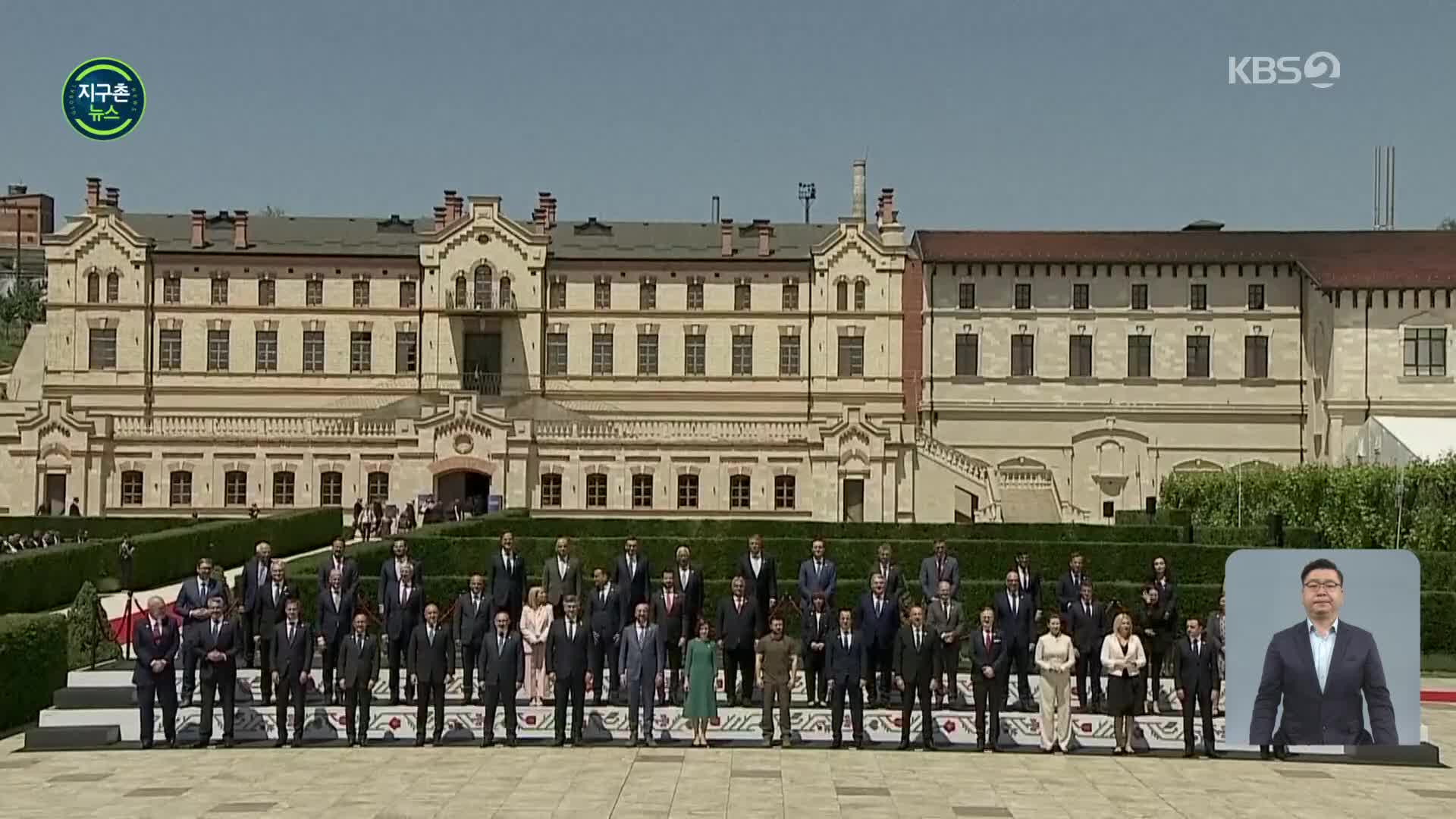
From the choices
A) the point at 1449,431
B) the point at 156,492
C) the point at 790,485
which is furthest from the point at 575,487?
the point at 1449,431

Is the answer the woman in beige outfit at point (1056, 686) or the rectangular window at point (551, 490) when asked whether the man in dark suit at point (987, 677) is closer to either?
the woman in beige outfit at point (1056, 686)

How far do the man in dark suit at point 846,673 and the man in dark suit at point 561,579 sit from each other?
3.59 m

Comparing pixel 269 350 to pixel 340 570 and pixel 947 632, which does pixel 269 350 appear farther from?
pixel 947 632

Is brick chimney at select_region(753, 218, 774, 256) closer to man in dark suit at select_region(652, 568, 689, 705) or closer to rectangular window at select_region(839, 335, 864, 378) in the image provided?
rectangular window at select_region(839, 335, 864, 378)

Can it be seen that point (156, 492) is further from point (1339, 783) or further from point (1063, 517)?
point (1339, 783)

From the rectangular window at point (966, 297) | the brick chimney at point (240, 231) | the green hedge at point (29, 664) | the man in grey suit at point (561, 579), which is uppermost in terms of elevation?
the brick chimney at point (240, 231)

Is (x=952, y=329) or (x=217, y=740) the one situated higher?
(x=952, y=329)

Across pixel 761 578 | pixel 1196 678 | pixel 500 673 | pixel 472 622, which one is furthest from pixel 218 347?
pixel 1196 678

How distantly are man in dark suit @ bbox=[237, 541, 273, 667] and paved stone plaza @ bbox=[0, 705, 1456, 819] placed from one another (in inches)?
95.8

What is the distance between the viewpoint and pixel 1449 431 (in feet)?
178

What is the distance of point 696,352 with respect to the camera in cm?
6656

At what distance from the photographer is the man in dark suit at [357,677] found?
61.5ft

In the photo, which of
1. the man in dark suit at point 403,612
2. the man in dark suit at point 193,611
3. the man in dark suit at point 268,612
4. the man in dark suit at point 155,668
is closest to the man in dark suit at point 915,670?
the man in dark suit at point 403,612

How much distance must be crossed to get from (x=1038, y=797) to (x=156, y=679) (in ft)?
31.9
